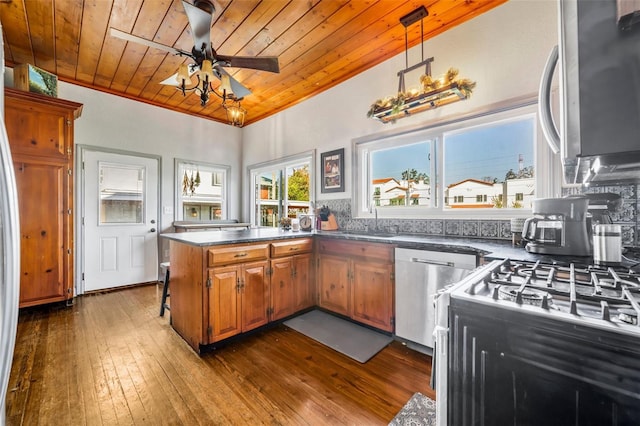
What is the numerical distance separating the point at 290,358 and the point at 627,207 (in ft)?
8.31

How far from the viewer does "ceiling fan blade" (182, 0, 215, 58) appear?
1.88 m

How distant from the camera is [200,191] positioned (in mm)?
4863

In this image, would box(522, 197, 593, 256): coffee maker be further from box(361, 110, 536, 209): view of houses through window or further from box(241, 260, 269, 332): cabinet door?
box(241, 260, 269, 332): cabinet door

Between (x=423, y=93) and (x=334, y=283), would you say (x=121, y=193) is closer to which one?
(x=334, y=283)

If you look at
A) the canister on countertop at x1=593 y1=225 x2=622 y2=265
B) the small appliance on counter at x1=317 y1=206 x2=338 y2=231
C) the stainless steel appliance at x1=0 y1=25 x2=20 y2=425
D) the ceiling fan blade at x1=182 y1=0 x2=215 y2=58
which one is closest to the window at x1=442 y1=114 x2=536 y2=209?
the canister on countertop at x1=593 y1=225 x2=622 y2=265

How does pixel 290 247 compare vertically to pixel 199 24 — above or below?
below

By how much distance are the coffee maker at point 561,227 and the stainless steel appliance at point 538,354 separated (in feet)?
2.40

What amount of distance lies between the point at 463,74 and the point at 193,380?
3.29m

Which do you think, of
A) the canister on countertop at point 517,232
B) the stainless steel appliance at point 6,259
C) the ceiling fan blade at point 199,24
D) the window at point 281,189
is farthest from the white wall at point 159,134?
the canister on countertop at point 517,232

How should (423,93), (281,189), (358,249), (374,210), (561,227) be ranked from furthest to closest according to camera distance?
(281,189), (374,210), (358,249), (423,93), (561,227)

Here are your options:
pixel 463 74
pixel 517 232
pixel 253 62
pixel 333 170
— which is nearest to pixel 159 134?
pixel 253 62

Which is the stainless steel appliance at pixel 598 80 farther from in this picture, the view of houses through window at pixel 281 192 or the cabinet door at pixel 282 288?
the view of houses through window at pixel 281 192

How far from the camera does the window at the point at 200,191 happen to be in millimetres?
4582

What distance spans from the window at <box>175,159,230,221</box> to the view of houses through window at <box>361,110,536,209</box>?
3037 millimetres
